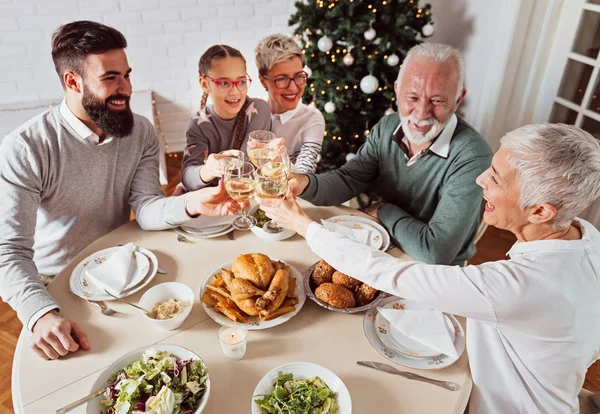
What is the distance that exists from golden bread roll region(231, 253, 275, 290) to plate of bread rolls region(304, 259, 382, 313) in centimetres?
15

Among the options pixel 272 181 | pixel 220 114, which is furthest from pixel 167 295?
pixel 220 114

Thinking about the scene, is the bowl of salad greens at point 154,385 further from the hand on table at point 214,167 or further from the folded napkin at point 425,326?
the hand on table at point 214,167

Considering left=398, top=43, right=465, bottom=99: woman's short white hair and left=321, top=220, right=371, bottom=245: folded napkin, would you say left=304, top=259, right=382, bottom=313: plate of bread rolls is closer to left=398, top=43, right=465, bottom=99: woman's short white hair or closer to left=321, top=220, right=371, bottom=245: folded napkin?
left=321, top=220, right=371, bottom=245: folded napkin

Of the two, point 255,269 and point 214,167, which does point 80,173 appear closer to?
point 214,167

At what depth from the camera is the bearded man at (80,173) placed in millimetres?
1659

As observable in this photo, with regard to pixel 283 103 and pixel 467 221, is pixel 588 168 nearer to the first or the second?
pixel 467 221

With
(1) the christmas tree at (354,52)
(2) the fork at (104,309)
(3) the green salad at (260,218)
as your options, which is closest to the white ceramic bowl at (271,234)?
(3) the green salad at (260,218)

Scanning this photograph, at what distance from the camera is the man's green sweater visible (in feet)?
5.77

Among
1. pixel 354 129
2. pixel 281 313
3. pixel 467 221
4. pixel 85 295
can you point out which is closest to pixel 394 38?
pixel 354 129

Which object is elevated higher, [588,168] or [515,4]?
[515,4]

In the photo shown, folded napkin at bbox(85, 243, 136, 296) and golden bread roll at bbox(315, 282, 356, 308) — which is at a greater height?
golden bread roll at bbox(315, 282, 356, 308)

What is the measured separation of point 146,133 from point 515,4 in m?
2.53

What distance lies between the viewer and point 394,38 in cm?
311

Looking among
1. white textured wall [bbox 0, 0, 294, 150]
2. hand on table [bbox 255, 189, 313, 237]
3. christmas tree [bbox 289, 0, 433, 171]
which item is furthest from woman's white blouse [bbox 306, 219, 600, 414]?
white textured wall [bbox 0, 0, 294, 150]
